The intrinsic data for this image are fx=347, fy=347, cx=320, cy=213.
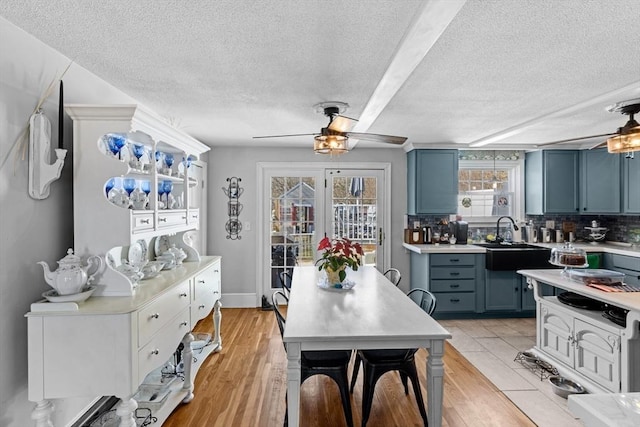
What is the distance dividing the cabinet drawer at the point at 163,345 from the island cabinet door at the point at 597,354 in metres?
2.94

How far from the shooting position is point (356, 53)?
1.98 meters

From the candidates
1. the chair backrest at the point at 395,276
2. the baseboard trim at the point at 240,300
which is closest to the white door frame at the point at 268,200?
the baseboard trim at the point at 240,300

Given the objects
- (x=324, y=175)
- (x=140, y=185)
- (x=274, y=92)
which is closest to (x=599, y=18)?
(x=274, y=92)

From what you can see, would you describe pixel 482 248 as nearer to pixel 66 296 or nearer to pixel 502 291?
pixel 502 291

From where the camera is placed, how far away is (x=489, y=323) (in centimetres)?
436

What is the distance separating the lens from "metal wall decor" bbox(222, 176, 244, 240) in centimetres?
498

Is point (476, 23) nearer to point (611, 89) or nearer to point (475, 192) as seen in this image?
point (611, 89)

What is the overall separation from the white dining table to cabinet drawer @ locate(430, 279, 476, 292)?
2.22 metres

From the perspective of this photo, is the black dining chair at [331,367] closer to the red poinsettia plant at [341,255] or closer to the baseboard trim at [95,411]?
the red poinsettia plant at [341,255]

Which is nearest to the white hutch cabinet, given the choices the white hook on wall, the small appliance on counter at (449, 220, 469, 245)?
the white hook on wall

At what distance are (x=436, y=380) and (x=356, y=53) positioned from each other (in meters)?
1.86

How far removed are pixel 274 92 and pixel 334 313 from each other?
167cm

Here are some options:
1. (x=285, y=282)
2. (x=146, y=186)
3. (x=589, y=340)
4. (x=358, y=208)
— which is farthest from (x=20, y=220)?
(x=358, y=208)

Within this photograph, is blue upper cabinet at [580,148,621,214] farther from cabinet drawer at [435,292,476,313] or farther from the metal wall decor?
the metal wall decor
